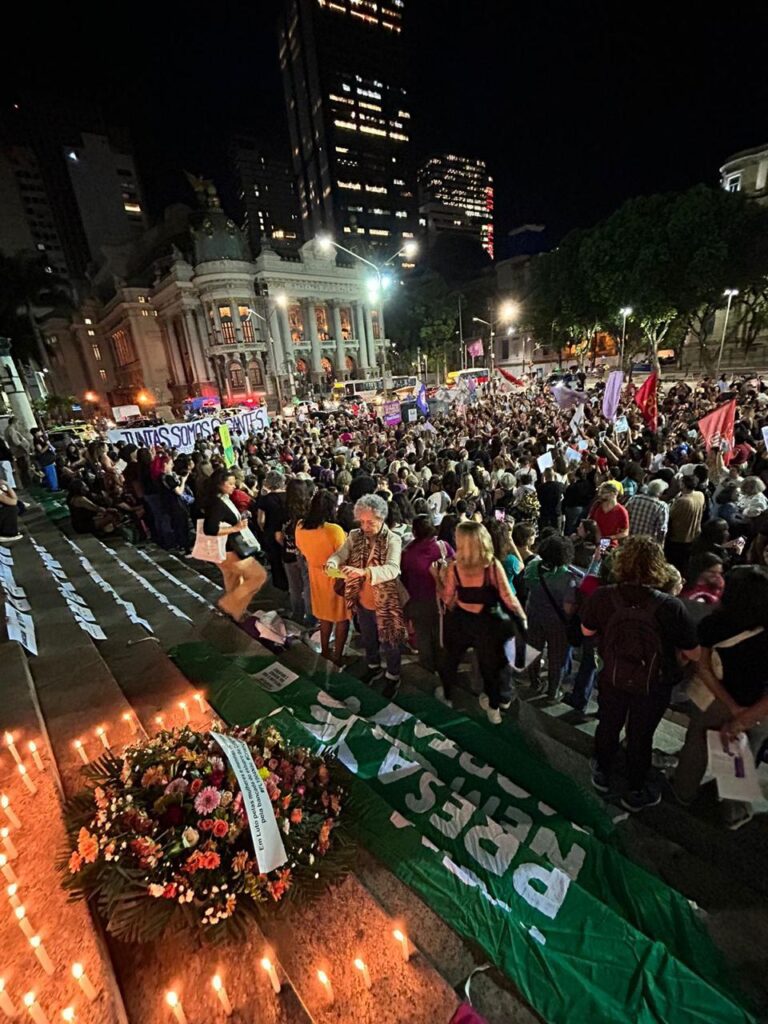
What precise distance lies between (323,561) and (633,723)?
2.96m

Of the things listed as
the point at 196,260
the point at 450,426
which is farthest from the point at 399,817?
the point at 196,260

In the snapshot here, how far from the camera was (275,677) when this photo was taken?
14.8 ft

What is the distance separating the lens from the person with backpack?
2.94 metres

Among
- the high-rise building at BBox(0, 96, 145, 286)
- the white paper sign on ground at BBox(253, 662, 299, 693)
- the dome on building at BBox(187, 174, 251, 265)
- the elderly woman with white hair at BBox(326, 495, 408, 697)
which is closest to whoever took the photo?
the elderly woman with white hair at BBox(326, 495, 408, 697)

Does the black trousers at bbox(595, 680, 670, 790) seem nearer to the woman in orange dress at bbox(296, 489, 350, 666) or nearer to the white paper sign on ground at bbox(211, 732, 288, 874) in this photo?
the white paper sign on ground at bbox(211, 732, 288, 874)

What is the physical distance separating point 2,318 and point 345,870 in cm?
4248

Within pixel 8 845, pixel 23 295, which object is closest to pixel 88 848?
pixel 8 845

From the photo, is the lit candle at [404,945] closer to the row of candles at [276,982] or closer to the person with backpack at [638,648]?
the row of candles at [276,982]

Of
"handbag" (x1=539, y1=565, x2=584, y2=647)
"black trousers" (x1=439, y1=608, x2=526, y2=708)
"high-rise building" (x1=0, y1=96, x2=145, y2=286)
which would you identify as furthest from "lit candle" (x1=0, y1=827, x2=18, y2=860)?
"high-rise building" (x1=0, y1=96, x2=145, y2=286)

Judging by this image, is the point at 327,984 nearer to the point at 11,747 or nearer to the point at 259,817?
the point at 259,817

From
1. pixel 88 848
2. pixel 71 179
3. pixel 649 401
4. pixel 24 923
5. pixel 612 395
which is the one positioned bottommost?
pixel 24 923

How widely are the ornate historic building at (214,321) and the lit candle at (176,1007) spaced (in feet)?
183

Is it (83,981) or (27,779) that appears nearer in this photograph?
(83,981)

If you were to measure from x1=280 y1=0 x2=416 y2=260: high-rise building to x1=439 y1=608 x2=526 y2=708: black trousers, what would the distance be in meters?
112
